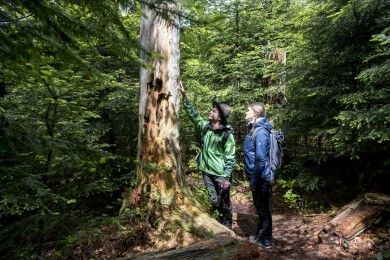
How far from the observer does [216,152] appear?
276 inches

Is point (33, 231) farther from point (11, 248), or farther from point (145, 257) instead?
point (145, 257)

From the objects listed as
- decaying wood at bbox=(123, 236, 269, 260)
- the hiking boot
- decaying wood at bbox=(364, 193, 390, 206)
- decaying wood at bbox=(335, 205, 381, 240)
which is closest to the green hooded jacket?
the hiking boot

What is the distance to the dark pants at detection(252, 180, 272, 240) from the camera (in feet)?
21.7

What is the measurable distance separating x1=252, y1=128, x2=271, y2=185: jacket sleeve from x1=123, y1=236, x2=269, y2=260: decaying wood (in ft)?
5.54

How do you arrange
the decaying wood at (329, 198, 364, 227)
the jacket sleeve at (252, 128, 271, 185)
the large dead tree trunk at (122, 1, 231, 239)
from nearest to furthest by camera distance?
1. the large dead tree trunk at (122, 1, 231, 239)
2. the jacket sleeve at (252, 128, 271, 185)
3. the decaying wood at (329, 198, 364, 227)

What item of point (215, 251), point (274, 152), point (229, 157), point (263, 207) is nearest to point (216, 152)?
point (229, 157)

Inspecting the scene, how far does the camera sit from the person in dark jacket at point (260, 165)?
6469 mm

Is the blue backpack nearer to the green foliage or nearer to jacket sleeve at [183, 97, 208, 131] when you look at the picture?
jacket sleeve at [183, 97, 208, 131]

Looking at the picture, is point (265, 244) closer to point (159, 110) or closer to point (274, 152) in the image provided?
point (274, 152)

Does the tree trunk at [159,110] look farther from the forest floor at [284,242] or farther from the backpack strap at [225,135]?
the backpack strap at [225,135]

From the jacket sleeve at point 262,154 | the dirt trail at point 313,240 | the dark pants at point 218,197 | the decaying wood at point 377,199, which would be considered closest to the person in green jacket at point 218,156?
the dark pants at point 218,197

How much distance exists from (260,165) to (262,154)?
20 cm

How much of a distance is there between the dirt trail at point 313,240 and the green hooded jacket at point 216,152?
169 cm

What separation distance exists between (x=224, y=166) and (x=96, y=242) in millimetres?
2650
